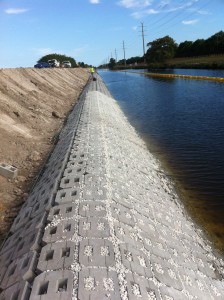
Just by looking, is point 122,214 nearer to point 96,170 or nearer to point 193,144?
point 96,170

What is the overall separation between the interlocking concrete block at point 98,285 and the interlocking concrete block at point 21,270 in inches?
38.2

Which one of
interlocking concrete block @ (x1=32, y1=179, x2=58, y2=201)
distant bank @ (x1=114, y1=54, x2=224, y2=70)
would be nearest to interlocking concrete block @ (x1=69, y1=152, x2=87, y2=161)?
interlocking concrete block @ (x1=32, y1=179, x2=58, y2=201)

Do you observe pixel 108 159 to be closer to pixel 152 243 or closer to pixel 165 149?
pixel 152 243

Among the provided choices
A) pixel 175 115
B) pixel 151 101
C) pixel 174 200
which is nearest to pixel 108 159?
pixel 174 200

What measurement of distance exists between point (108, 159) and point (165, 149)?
718 cm

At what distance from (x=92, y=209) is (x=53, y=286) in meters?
2.56

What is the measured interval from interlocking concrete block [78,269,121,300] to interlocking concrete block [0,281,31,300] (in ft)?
2.84

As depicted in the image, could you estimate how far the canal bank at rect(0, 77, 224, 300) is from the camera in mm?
5289

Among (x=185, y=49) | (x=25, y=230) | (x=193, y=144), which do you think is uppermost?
(x=25, y=230)

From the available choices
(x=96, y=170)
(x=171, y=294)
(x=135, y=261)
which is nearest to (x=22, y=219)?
A: (x=96, y=170)

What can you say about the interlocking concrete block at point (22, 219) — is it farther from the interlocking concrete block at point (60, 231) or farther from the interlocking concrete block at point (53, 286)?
the interlocking concrete block at point (53, 286)

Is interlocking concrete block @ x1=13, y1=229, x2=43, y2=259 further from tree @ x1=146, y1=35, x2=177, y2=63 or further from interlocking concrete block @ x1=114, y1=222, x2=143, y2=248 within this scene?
tree @ x1=146, y1=35, x2=177, y2=63

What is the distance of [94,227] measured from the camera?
6727 millimetres

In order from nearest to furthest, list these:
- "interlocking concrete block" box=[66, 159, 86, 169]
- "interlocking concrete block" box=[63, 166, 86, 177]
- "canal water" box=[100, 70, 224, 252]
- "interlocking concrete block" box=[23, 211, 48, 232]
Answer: "interlocking concrete block" box=[23, 211, 48, 232] → "interlocking concrete block" box=[63, 166, 86, 177] → "interlocking concrete block" box=[66, 159, 86, 169] → "canal water" box=[100, 70, 224, 252]
